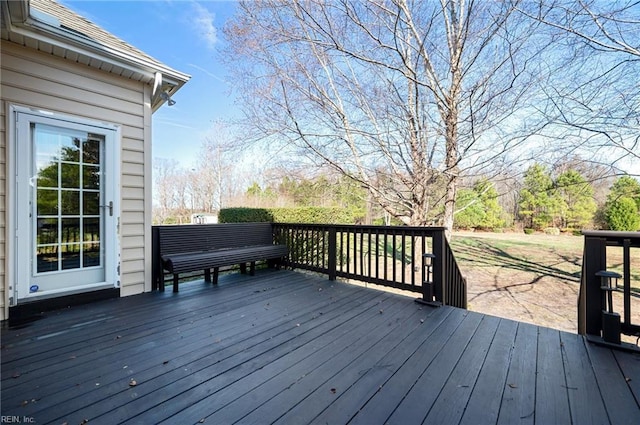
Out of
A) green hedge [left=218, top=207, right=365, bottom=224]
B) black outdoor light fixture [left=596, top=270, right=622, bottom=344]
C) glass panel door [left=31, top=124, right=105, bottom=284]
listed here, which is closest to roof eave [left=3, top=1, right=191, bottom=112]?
glass panel door [left=31, top=124, right=105, bottom=284]

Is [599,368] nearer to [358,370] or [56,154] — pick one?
[358,370]

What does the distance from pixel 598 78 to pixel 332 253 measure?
501 centimetres

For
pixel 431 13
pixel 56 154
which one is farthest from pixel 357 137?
pixel 56 154

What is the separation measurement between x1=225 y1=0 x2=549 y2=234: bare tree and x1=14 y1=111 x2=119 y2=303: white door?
3.55 metres

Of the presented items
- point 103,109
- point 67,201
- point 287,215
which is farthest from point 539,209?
point 67,201

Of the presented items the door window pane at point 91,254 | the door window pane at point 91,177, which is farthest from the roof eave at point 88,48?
the door window pane at point 91,254

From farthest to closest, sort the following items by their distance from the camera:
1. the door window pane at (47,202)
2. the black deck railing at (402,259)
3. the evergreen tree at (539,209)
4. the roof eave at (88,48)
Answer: the evergreen tree at (539,209)
the black deck railing at (402,259)
the door window pane at (47,202)
the roof eave at (88,48)

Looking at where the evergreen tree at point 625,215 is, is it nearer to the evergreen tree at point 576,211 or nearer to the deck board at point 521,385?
the evergreen tree at point 576,211

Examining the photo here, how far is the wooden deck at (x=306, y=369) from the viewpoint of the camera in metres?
1.41

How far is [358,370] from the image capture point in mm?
1800

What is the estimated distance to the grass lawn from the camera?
17.1 feet

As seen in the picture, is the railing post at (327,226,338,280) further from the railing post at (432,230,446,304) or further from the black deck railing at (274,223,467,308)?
the railing post at (432,230,446,304)

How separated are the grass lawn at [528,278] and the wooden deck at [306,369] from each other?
3.46 meters

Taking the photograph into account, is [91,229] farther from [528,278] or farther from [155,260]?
[528,278]
